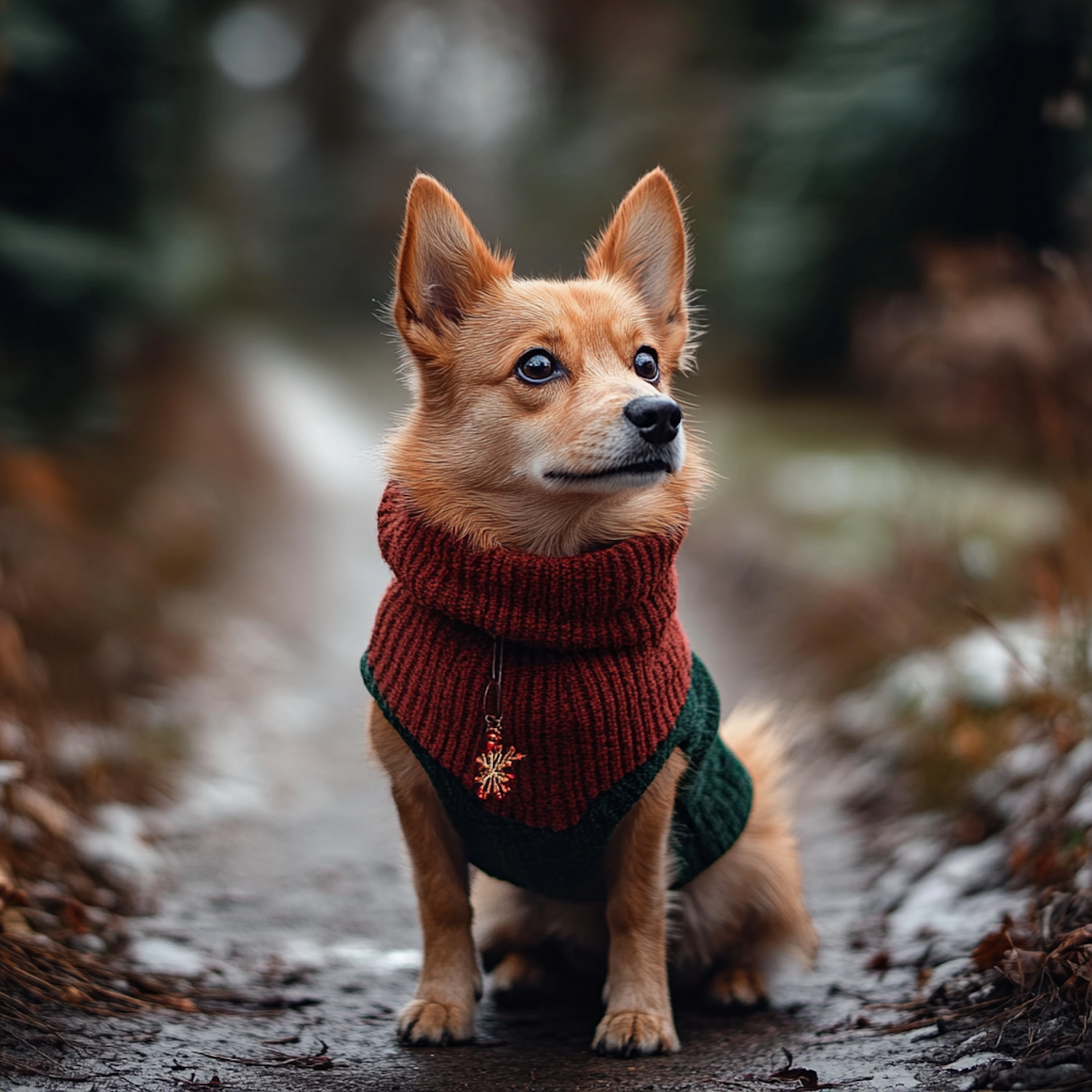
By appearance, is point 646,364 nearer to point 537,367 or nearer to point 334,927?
point 537,367

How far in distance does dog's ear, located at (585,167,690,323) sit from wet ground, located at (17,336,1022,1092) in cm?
82

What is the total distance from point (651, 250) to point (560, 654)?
1.13 m

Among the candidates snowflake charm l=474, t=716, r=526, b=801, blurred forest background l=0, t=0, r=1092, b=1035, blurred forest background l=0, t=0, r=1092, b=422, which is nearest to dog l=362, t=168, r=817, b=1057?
snowflake charm l=474, t=716, r=526, b=801

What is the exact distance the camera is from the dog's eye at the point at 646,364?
2830mm

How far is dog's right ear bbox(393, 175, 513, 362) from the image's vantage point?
2.76 meters

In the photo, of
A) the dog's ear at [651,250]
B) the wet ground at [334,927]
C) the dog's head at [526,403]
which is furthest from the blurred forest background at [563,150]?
the wet ground at [334,927]

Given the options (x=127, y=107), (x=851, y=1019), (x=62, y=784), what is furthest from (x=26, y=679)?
(x=127, y=107)

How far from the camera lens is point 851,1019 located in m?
2.78

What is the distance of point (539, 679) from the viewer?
256 centimetres

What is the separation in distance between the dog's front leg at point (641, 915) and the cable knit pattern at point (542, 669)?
0.46ft

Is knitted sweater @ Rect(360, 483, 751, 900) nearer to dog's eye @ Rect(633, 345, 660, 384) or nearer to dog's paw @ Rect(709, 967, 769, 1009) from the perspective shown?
dog's eye @ Rect(633, 345, 660, 384)

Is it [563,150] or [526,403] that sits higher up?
[563,150]

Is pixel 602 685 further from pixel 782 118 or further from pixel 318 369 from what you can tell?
pixel 318 369

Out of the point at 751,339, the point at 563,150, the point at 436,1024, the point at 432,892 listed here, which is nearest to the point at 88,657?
the point at 432,892
